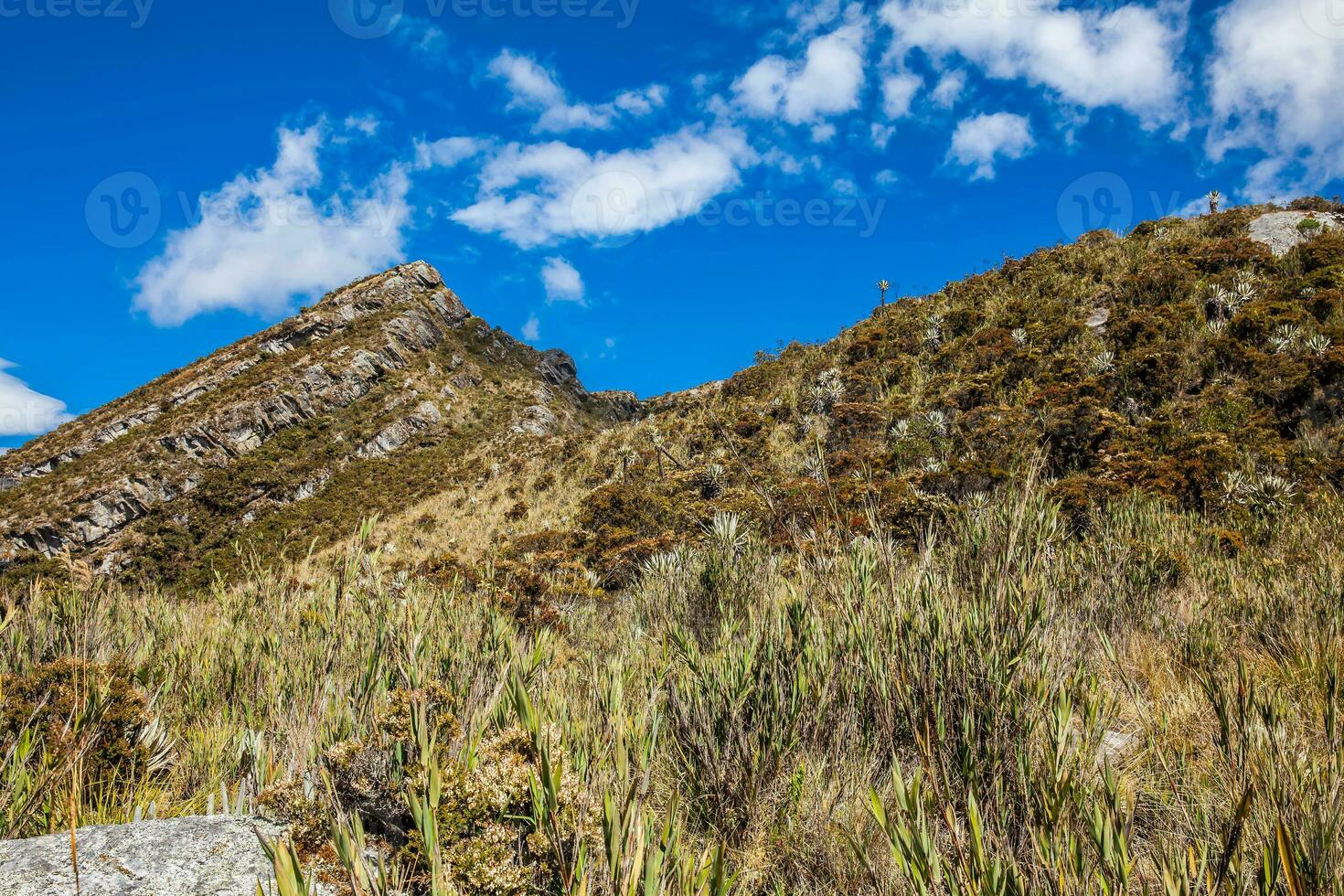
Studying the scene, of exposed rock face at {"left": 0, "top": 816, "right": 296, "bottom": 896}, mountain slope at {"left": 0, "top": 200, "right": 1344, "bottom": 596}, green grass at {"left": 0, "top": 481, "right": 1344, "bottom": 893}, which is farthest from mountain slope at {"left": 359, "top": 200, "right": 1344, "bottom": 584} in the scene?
exposed rock face at {"left": 0, "top": 816, "right": 296, "bottom": 896}

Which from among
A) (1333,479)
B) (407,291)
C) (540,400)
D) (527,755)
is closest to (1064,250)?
(1333,479)

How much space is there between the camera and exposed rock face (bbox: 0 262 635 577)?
3044 cm

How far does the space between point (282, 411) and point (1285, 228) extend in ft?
144

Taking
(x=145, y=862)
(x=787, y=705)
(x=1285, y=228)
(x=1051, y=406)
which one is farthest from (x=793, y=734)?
(x=1285, y=228)

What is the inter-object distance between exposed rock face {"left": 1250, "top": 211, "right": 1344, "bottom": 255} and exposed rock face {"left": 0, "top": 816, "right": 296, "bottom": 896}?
19699 millimetres

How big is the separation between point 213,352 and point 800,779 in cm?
5616

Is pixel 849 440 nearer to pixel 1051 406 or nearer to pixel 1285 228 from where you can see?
pixel 1051 406

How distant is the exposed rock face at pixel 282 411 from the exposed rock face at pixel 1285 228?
3294cm

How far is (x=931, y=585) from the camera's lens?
110 inches

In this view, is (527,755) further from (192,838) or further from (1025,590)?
(1025,590)

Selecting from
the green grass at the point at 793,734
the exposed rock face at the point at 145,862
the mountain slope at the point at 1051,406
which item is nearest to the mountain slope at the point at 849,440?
the mountain slope at the point at 1051,406

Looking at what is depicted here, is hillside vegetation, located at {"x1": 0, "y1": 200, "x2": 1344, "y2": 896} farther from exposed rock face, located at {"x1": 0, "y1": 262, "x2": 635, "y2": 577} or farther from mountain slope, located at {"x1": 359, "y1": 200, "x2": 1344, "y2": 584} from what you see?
exposed rock face, located at {"x1": 0, "y1": 262, "x2": 635, "y2": 577}

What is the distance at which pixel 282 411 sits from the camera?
36.7m

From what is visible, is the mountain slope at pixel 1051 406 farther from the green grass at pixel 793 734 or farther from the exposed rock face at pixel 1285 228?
the green grass at pixel 793 734
